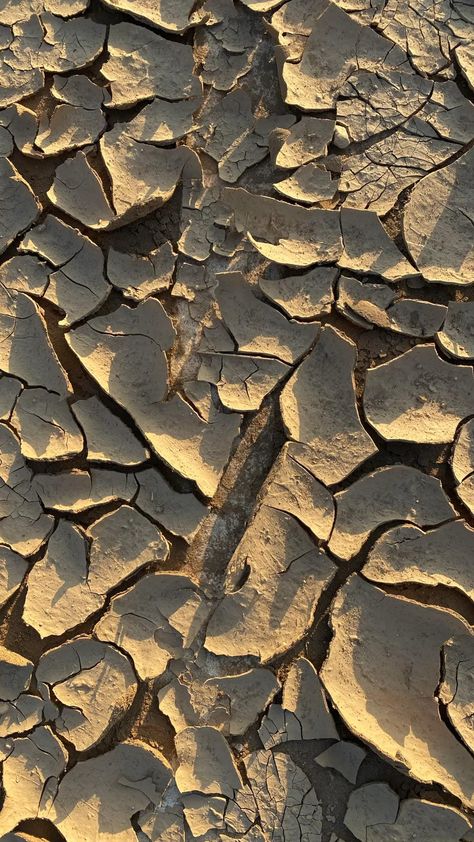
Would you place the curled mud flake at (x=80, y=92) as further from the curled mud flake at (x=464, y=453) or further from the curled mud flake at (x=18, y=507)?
the curled mud flake at (x=464, y=453)

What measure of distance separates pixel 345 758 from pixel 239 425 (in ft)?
4.06

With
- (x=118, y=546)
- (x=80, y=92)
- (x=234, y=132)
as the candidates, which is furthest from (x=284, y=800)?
(x=80, y=92)

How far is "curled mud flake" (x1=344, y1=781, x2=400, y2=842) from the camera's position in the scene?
85.7 inches

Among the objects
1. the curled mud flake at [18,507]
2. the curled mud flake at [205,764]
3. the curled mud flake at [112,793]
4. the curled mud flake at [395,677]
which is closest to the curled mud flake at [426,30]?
the curled mud flake at [395,677]

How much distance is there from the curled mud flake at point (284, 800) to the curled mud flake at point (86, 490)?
1085mm

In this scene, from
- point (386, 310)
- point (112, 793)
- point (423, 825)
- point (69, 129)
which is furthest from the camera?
point (69, 129)

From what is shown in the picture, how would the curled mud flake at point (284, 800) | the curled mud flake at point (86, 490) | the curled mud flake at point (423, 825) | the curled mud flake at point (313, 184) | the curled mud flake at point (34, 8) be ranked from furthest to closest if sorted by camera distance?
1. the curled mud flake at point (34, 8)
2. the curled mud flake at point (313, 184)
3. the curled mud flake at point (86, 490)
4. the curled mud flake at point (284, 800)
5. the curled mud flake at point (423, 825)

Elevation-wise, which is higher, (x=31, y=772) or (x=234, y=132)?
(x=234, y=132)

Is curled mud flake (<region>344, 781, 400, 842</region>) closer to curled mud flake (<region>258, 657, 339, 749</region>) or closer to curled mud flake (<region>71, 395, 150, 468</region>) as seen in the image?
curled mud flake (<region>258, 657, 339, 749</region>)

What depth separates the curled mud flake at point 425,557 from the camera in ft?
7.40

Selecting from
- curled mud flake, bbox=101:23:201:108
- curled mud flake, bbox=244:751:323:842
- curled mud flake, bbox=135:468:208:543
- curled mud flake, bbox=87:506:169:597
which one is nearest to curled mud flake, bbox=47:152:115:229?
curled mud flake, bbox=101:23:201:108

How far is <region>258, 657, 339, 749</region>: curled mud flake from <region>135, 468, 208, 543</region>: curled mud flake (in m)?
0.62

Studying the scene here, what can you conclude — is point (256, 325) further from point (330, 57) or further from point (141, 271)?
point (330, 57)

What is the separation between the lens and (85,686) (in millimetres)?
2297
